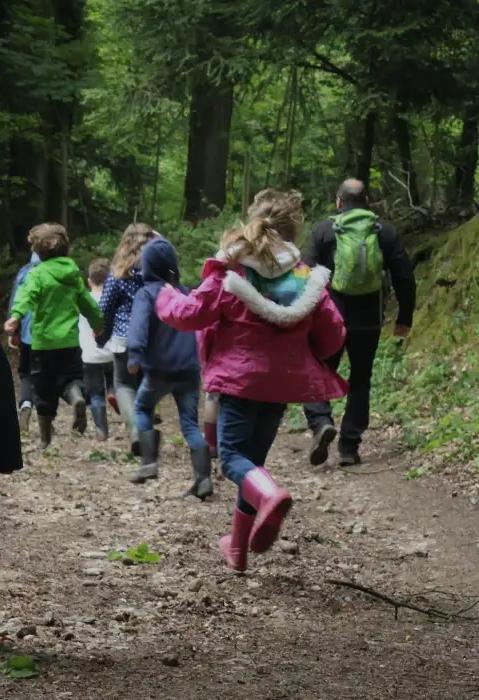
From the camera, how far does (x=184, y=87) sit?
15469 mm

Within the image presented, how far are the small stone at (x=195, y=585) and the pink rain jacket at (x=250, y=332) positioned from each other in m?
1.03

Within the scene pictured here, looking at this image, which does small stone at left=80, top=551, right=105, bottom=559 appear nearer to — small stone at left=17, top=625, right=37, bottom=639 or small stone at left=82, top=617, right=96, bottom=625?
small stone at left=82, top=617, right=96, bottom=625

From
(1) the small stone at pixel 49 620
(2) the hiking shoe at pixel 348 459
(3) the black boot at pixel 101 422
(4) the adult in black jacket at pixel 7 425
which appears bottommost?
(3) the black boot at pixel 101 422

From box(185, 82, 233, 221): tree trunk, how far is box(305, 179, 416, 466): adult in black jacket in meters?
11.5

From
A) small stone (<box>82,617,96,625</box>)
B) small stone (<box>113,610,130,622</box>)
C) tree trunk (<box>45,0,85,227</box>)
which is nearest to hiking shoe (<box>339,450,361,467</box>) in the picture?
small stone (<box>113,610,130,622</box>)

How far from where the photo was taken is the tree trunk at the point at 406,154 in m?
15.8

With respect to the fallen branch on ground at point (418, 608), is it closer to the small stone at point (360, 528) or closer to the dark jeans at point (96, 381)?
the small stone at point (360, 528)

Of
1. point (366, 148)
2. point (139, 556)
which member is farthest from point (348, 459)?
point (366, 148)

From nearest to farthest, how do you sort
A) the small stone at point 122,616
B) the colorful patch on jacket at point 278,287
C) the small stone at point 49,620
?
the small stone at point 49,620, the small stone at point 122,616, the colorful patch on jacket at point 278,287

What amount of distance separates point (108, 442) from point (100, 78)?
36.5ft

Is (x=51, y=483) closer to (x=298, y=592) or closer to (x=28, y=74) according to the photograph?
(x=298, y=592)

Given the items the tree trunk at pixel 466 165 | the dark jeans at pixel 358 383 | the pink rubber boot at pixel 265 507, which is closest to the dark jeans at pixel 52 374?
the dark jeans at pixel 358 383

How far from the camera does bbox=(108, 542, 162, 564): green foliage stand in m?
6.18

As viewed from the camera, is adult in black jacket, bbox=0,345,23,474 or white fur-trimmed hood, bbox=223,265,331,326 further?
white fur-trimmed hood, bbox=223,265,331,326
